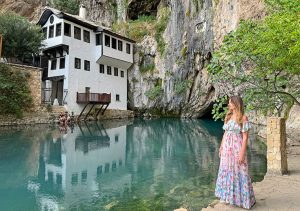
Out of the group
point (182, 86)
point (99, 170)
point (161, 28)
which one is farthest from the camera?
point (161, 28)

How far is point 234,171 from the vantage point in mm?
5375

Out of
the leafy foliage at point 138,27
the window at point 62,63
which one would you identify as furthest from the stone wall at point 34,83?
the leafy foliage at point 138,27

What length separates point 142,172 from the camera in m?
11.1

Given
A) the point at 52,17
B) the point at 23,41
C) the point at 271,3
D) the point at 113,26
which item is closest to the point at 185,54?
the point at 113,26

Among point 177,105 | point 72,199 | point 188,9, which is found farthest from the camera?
point 177,105

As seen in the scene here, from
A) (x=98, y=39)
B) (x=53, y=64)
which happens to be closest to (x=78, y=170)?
(x=53, y=64)

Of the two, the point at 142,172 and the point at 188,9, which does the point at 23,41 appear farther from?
the point at 142,172

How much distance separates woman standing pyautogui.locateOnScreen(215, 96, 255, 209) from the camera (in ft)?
17.5

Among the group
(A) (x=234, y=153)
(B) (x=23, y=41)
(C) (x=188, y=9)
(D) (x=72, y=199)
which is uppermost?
(C) (x=188, y=9)

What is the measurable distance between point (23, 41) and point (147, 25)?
18.5 m

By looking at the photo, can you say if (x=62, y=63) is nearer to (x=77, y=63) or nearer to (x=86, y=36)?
(x=77, y=63)

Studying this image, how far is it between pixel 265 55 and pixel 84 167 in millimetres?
7624

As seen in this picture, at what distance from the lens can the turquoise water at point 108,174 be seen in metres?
7.75

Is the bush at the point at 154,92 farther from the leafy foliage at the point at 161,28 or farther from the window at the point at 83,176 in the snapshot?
the window at the point at 83,176
